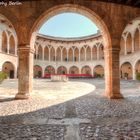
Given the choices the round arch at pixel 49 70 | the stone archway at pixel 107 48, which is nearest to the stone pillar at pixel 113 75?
the stone archway at pixel 107 48

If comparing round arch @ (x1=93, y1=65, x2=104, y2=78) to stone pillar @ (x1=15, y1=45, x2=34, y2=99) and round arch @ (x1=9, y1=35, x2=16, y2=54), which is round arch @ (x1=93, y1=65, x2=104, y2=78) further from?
stone pillar @ (x1=15, y1=45, x2=34, y2=99)

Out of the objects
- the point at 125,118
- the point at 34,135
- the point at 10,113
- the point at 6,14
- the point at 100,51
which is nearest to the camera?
the point at 34,135

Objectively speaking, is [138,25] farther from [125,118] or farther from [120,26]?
[125,118]

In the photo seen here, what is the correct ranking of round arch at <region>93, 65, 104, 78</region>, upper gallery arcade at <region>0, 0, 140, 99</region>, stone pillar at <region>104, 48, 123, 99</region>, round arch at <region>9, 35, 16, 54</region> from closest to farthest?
upper gallery arcade at <region>0, 0, 140, 99</region> → stone pillar at <region>104, 48, 123, 99</region> → round arch at <region>9, 35, 16, 54</region> → round arch at <region>93, 65, 104, 78</region>

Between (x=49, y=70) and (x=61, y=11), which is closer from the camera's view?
(x=61, y=11)

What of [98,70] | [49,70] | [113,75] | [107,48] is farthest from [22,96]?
[98,70]

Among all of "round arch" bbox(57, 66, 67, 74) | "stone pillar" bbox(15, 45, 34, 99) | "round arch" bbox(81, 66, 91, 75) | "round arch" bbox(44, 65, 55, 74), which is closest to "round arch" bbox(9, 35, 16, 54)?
"round arch" bbox(44, 65, 55, 74)

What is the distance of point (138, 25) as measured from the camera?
1196 inches

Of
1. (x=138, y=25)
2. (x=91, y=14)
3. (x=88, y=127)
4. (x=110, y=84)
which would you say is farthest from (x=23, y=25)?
(x=138, y=25)

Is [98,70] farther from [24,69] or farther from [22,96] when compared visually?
[22,96]

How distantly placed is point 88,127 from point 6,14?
823cm

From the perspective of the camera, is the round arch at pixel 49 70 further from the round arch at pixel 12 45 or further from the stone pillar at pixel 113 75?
the stone pillar at pixel 113 75

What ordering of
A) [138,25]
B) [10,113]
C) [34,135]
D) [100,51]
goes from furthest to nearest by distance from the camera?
[100,51] < [138,25] < [10,113] < [34,135]


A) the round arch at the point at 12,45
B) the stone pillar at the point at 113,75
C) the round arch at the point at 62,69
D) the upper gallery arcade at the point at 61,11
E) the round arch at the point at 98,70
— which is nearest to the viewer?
the upper gallery arcade at the point at 61,11
